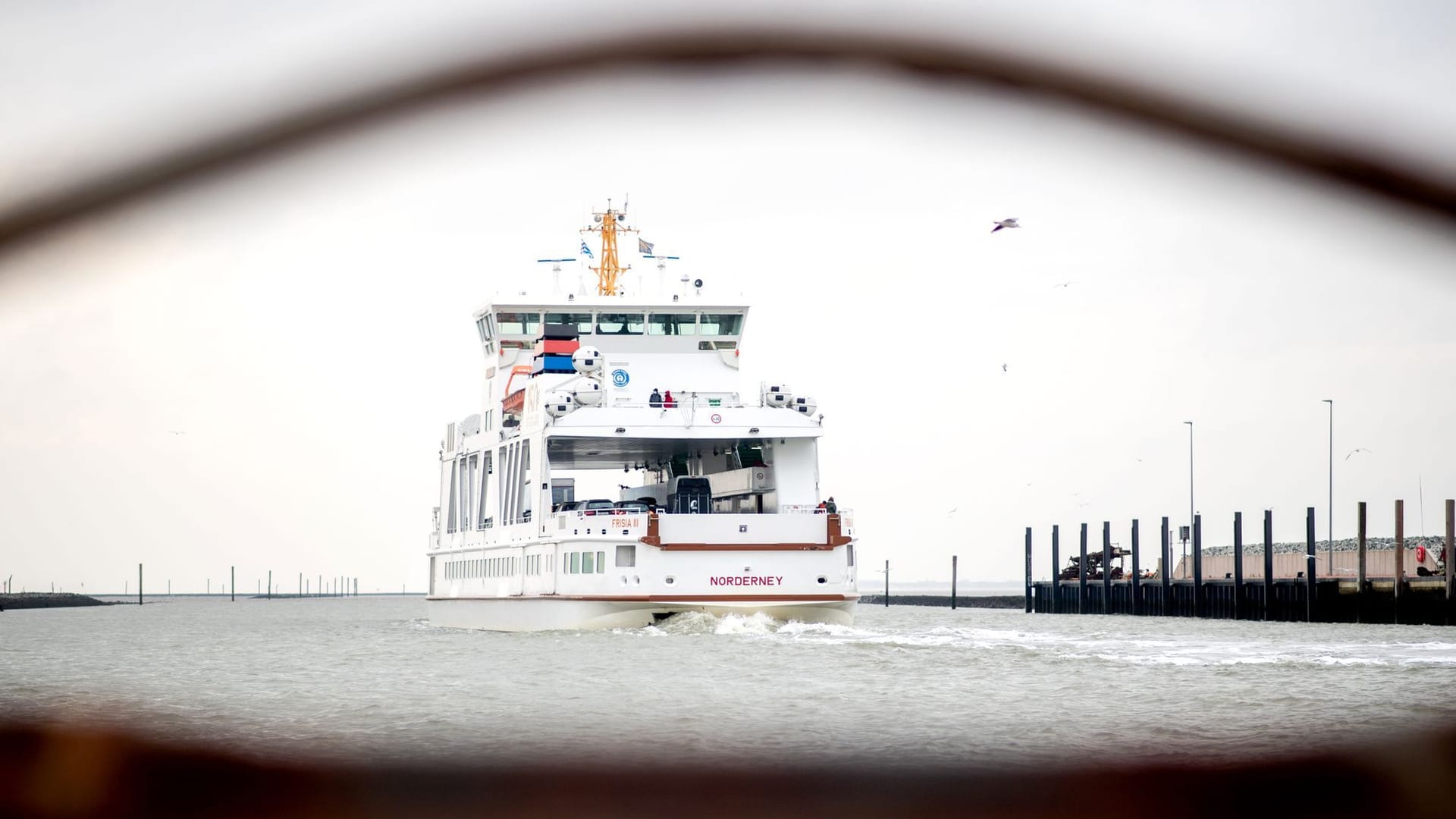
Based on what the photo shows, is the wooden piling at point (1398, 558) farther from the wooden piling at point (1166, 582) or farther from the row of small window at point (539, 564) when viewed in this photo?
the row of small window at point (539, 564)

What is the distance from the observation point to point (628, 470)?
42.0m

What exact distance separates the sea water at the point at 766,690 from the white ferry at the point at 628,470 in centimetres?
73

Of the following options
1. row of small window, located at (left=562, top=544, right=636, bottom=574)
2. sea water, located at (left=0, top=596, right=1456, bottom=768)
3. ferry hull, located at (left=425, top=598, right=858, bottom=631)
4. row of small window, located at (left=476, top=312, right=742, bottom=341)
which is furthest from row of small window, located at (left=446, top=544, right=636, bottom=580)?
row of small window, located at (left=476, top=312, right=742, bottom=341)

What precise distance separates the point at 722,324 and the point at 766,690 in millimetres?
19770

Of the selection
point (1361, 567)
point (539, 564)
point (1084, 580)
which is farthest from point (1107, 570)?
point (539, 564)

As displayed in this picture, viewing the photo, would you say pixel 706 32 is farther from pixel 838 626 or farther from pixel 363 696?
pixel 838 626

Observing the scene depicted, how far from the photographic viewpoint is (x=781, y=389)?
Answer: 2923 cm

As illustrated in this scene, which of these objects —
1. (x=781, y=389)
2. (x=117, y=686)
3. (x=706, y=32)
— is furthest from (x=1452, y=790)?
(x=781, y=389)

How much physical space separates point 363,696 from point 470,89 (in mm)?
16119

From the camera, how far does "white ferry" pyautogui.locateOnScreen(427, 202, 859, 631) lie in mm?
26906

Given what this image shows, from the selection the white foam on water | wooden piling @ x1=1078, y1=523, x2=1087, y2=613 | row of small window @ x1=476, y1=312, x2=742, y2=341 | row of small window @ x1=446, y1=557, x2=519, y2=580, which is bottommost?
wooden piling @ x1=1078, y1=523, x2=1087, y2=613

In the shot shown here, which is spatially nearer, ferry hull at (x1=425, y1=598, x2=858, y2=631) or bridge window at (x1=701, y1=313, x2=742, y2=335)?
ferry hull at (x1=425, y1=598, x2=858, y2=631)

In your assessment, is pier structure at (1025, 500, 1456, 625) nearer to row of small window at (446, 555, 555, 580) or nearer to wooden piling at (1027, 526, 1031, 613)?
wooden piling at (1027, 526, 1031, 613)

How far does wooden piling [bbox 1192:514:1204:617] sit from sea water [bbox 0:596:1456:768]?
14897mm
